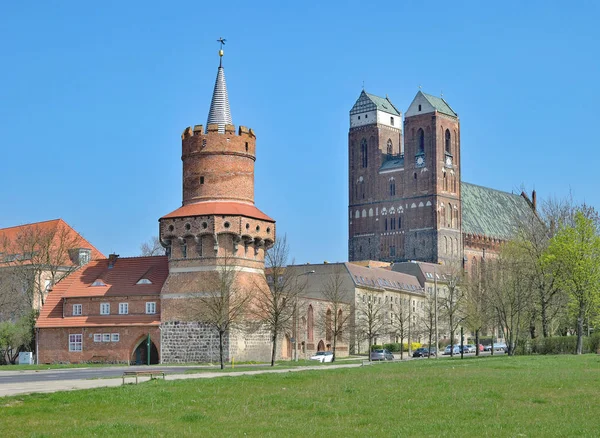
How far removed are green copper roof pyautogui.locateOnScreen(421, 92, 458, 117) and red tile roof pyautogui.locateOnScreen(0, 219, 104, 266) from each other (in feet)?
280

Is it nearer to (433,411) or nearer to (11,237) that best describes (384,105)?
(11,237)

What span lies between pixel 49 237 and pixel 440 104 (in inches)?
3852

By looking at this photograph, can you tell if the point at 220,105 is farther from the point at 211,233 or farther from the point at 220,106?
the point at 211,233

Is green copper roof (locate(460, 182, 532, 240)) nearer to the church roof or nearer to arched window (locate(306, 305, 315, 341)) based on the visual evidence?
the church roof

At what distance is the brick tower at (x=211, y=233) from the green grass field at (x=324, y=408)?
35212 millimetres

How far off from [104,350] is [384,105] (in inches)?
4684

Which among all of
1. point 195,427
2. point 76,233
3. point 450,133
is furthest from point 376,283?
point 195,427

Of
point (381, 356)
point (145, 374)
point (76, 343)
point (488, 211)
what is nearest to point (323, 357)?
point (381, 356)

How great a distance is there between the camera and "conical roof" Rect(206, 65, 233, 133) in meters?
71.9

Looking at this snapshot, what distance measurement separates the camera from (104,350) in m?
70.4

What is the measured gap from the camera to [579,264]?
60.4 metres

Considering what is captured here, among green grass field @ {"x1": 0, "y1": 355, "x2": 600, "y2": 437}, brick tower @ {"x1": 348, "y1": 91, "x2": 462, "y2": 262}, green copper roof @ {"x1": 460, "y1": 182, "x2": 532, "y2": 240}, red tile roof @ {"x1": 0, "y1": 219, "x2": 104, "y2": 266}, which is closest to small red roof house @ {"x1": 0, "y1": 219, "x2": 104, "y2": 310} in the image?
red tile roof @ {"x1": 0, "y1": 219, "x2": 104, "y2": 266}

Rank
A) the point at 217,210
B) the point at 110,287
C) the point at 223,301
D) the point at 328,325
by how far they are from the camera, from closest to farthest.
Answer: the point at 223,301, the point at 217,210, the point at 110,287, the point at 328,325

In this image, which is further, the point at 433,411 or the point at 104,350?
the point at 104,350
